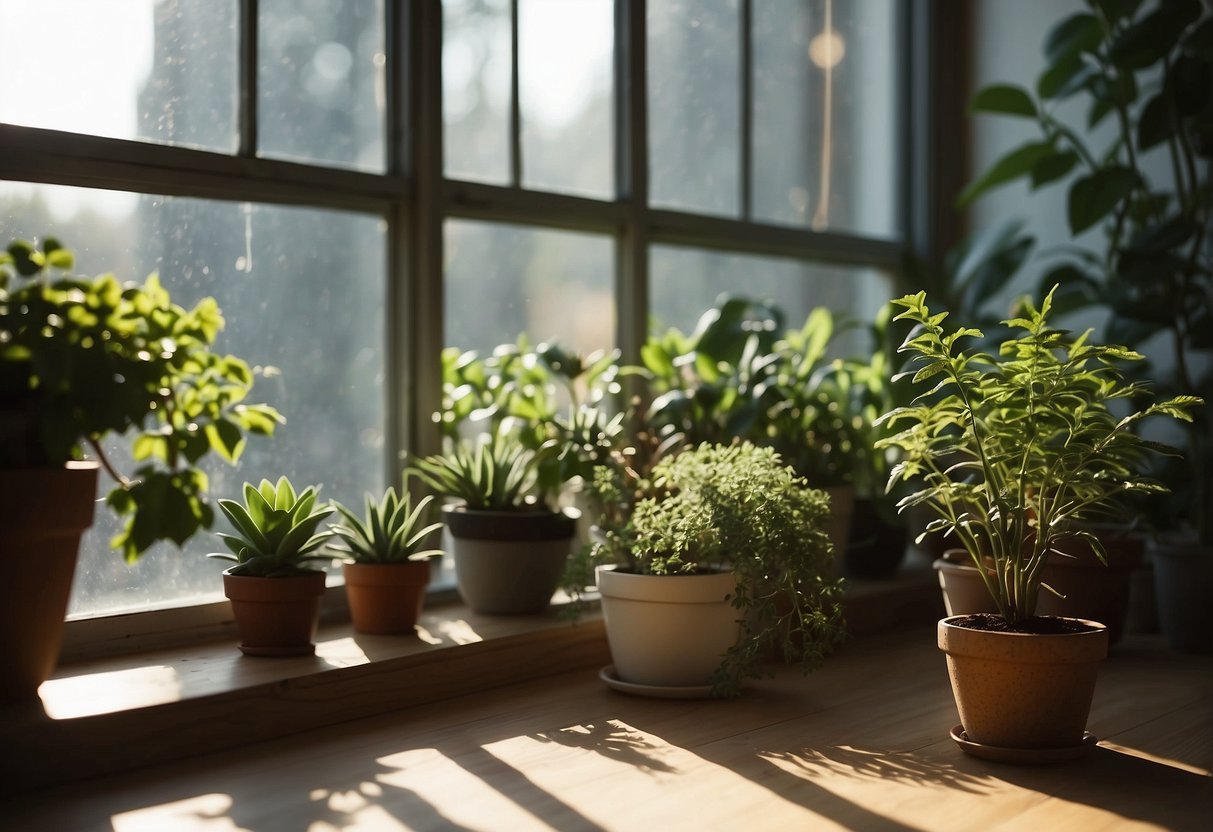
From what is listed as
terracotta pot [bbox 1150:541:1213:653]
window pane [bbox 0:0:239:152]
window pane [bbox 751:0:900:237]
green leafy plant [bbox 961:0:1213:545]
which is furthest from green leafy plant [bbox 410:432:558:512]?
green leafy plant [bbox 961:0:1213:545]

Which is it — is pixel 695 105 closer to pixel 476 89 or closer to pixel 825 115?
pixel 825 115

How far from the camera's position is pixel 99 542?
7.99 feet

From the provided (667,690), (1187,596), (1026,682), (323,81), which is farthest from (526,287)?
(1187,596)

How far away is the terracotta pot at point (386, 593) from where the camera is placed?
8.36ft

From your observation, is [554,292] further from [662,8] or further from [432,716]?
[432,716]

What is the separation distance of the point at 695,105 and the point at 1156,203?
1373 millimetres

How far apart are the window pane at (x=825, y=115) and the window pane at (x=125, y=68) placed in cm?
172

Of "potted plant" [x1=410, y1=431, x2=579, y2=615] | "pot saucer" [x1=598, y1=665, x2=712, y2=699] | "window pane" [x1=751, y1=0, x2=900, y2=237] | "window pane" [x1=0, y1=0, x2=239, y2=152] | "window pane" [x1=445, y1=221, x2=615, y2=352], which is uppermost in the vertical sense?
"window pane" [x1=751, y1=0, x2=900, y2=237]

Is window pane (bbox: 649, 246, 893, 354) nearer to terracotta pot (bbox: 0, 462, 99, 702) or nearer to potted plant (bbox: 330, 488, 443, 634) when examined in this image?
potted plant (bbox: 330, 488, 443, 634)

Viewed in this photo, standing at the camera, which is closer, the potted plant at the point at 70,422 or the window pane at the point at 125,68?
the potted plant at the point at 70,422

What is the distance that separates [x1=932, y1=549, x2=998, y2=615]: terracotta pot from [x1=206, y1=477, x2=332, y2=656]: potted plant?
1.33 meters

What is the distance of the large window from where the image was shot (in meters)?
2.44

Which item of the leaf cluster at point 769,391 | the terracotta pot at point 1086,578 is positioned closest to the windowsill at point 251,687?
the leaf cluster at point 769,391

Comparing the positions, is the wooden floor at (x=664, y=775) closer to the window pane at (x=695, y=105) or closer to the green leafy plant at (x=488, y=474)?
the green leafy plant at (x=488, y=474)
